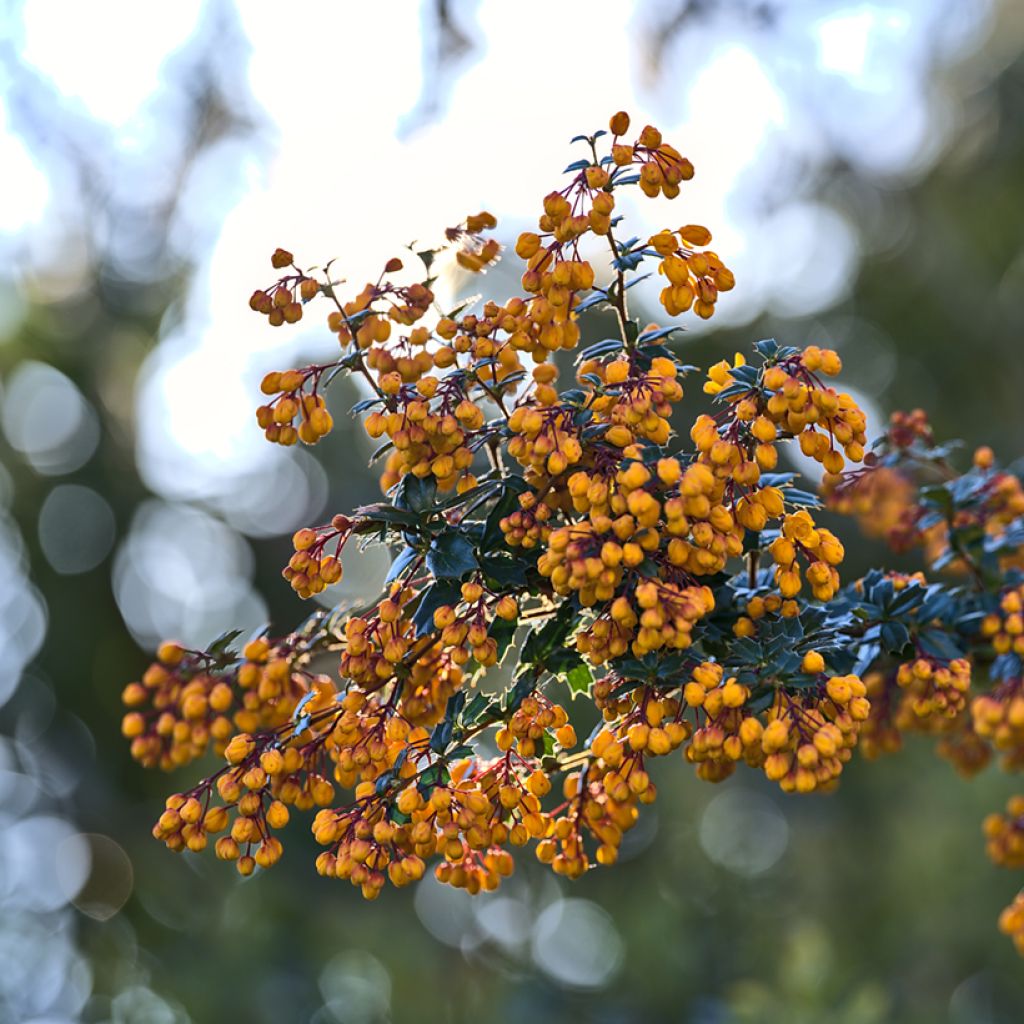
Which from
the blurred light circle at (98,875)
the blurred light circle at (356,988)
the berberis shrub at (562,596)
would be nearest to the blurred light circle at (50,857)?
the blurred light circle at (98,875)

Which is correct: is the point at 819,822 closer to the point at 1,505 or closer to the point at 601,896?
the point at 601,896

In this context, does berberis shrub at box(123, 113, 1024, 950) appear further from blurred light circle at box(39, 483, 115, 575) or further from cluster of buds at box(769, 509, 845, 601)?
blurred light circle at box(39, 483, 115, 575)

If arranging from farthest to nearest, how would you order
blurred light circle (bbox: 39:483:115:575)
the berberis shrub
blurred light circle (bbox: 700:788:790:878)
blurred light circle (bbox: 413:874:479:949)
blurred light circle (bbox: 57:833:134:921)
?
blurred light circle (bbox: 57:833:134:921) < blurred light circle (bbox: 39:483:115:575) < blurred light circle (bbox: 413:874:479:949) < blurred light circle (bbox: 700:788:790:878) < the berberis shrub

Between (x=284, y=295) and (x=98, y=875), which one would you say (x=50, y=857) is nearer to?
(x=98, y=875)

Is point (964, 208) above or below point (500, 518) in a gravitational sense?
above

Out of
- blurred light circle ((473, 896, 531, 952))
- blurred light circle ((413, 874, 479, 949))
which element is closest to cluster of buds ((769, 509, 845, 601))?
blurred light circle ((473, 896, 531, 952))

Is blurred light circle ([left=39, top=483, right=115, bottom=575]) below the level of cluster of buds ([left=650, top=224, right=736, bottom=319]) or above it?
below

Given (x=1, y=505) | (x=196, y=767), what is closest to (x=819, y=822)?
(x=196, y=767)
